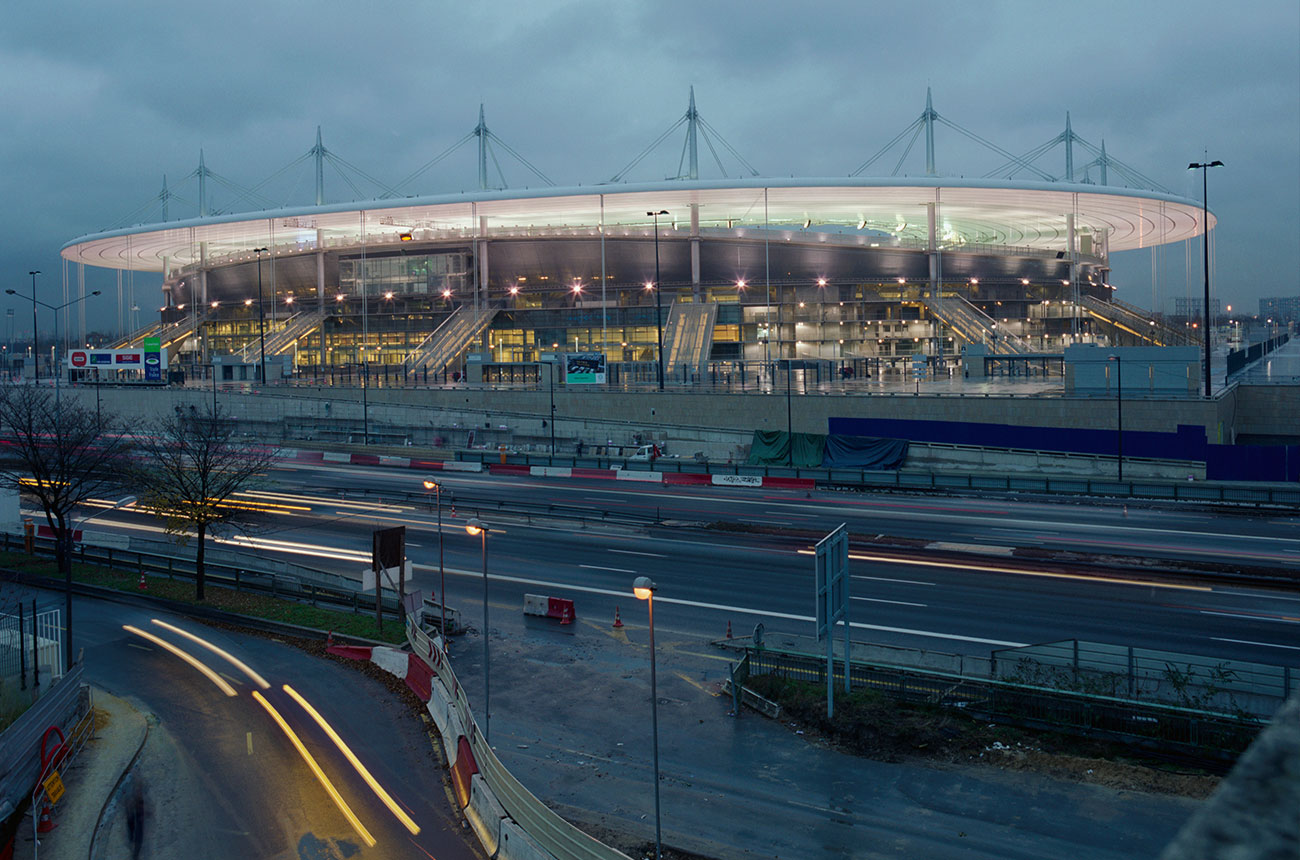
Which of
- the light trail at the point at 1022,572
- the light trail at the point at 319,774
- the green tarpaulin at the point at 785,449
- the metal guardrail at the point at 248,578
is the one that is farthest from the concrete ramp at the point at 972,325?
the light trail at the point at 319,774

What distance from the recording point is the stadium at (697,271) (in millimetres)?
80250

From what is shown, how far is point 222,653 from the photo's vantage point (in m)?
22.2

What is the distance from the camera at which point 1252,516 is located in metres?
33.1

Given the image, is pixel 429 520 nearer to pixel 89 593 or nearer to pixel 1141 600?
pixel 89 593

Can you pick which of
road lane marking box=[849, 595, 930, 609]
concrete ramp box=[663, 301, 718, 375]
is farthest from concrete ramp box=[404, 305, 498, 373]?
road lane marking box=[849, 595, 930, 609]

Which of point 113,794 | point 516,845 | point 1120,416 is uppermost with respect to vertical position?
point 1120,416

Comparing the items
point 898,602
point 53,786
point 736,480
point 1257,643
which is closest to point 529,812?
point 53,786

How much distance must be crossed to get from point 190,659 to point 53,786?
7745 mm

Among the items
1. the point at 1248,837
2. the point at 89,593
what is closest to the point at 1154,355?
the point at 89,593

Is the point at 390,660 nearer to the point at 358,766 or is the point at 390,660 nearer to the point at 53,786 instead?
the point at 358,766

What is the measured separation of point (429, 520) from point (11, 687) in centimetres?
1973

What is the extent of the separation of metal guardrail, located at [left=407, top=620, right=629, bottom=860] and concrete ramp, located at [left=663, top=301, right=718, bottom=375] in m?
63.7

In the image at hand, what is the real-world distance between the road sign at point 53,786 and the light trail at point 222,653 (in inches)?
214

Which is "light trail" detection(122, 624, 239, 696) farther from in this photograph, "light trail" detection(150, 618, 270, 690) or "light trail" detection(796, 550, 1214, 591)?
"light trail" detection(796, 550, 1214, 591)
